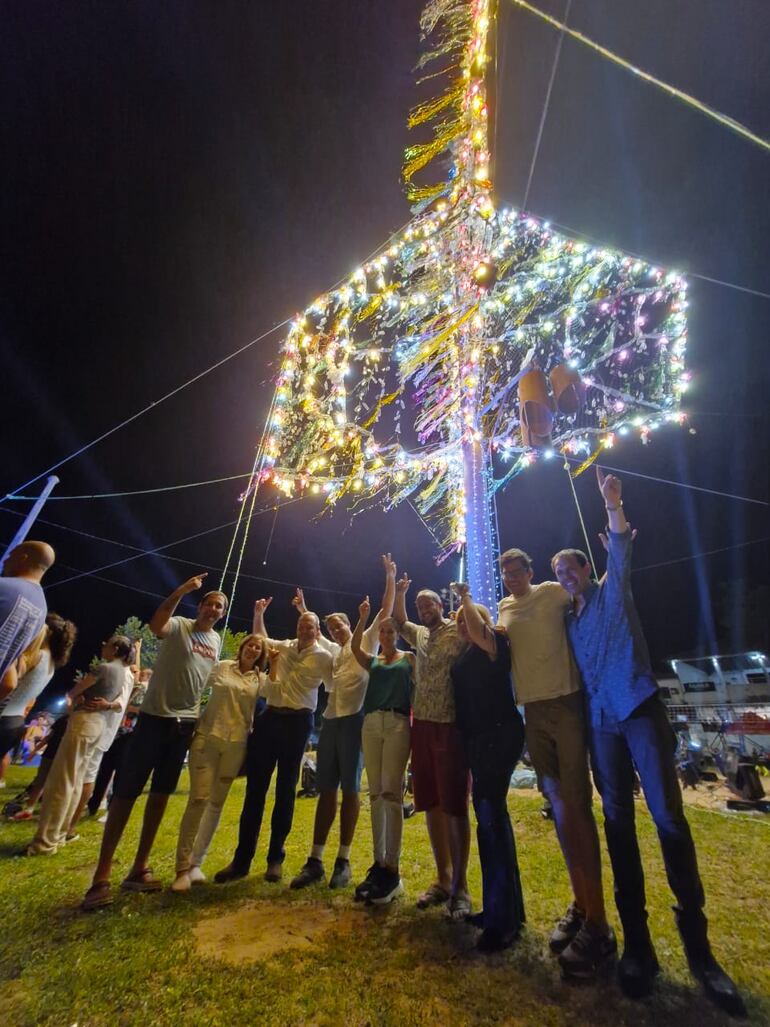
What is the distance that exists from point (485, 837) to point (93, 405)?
1379 cm

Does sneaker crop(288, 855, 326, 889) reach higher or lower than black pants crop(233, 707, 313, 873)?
lower

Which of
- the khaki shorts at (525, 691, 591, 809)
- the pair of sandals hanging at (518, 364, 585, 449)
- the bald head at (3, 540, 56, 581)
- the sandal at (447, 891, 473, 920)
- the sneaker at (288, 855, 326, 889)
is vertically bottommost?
the sneaker at (288, 855, 326, 889)

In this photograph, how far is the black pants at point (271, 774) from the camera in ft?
11.6

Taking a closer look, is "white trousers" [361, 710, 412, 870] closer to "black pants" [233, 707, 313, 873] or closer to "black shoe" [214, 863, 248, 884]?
"black pants" [233, 707, 313, 873]

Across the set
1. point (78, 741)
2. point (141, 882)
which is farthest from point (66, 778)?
point (141, 882)

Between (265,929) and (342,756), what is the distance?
4.10ft

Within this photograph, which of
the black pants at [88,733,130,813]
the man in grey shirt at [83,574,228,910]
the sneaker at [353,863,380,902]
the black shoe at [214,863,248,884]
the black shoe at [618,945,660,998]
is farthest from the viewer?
the black pants at [88,733,130,813]

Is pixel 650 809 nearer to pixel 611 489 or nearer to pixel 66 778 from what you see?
pixel 611 489

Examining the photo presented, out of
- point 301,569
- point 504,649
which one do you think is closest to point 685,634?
point 301,569

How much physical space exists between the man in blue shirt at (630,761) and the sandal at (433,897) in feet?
4.05

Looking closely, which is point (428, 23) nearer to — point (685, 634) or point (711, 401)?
point (711, 401)

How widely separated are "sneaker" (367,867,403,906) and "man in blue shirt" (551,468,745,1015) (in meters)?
1.48

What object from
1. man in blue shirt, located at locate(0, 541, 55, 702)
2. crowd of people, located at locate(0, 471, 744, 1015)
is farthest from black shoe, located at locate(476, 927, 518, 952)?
man in blue shirt, located at locate(0, 541, 55, 702)

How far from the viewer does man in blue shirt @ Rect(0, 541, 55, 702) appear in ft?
7.55
